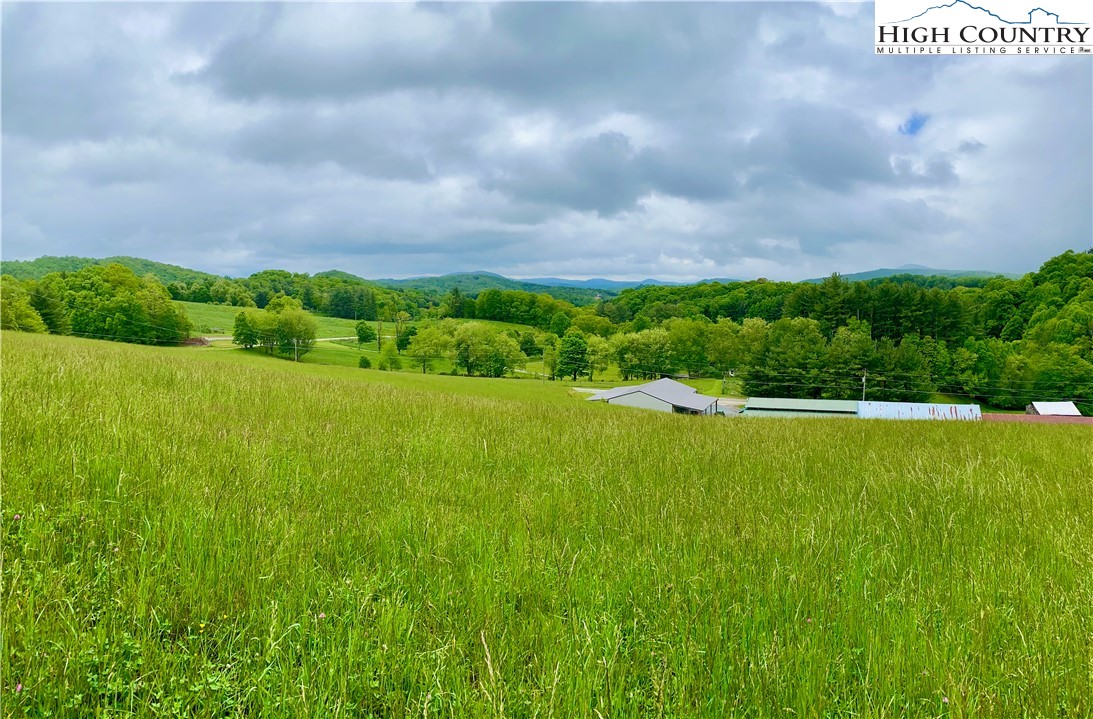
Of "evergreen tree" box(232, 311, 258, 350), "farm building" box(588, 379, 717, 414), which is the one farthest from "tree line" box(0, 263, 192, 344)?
"farm building" box(588, 379, 717, 414)

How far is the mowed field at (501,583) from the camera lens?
194 cm

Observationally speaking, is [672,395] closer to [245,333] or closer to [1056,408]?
[1056,408]

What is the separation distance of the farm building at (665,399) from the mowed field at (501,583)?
65.3 metres

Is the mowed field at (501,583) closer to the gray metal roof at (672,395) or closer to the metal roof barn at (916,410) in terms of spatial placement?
the gray metal roof at (672,395)

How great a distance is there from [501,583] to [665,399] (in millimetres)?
71334

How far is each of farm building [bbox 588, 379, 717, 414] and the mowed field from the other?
65.3 meters

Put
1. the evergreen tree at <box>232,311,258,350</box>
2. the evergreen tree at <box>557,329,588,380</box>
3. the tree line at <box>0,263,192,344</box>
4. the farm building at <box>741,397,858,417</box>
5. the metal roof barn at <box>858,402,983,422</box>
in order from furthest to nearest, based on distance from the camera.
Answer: the evergreen tree at <box>557,329,588,380</box>, the evergreen tree at <box>232,311,258,350</box>, the tree line at <box>0,263,192,344</box>, the farm building at <box>741,397,858,417</box>, the metal roof barn at <box>858,402,983,422</box>

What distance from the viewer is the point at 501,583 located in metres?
2.63

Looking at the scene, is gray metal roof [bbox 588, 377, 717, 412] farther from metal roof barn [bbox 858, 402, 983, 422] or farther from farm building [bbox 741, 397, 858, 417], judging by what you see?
metal roof barn [bbox 858, 402, 983, 422]

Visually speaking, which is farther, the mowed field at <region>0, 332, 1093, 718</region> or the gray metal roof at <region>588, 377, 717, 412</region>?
the gray metal roof at <region>588, 377, 717, 412</region>

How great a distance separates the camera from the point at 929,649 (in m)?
2.23

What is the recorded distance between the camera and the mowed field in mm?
1938

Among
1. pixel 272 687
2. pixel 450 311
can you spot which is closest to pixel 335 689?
pixel 272 687

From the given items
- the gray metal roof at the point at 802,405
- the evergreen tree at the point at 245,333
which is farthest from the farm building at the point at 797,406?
the evergreen tree at the point at 245,333
